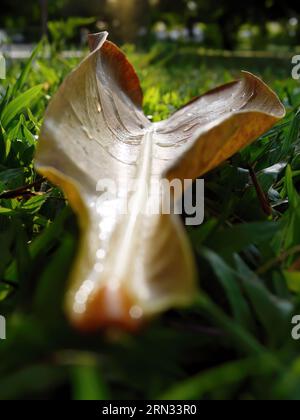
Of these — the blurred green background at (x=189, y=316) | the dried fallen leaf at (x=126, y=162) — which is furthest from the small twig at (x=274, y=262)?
the dried fallen leaf at (x=126, y=162)

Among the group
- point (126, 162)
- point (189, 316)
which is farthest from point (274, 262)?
point (126, 162)

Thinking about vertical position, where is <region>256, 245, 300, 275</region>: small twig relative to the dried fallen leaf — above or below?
below

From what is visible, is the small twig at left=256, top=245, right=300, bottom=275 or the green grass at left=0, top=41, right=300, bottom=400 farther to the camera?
the small twig at left=256, top=245, right=300, bottom=275

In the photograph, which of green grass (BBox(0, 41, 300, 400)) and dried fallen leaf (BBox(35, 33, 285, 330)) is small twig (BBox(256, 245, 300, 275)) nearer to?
green grass (BBox(0, 41, 300, 400))

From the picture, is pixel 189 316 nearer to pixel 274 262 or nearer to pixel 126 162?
pixel 274 262

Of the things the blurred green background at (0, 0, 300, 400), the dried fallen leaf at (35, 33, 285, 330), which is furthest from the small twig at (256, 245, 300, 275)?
the dried fallen leaf at (35, 33, 285, 330)

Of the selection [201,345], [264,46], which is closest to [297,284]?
[201,345]

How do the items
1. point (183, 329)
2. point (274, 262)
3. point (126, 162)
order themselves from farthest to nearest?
point (126, 162)
point (274, 262)
point (183, 329)

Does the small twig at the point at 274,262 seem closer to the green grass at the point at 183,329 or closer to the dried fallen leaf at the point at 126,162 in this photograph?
the green grass at the point at 183,329

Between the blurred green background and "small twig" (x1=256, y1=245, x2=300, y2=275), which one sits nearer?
the blurred green background
